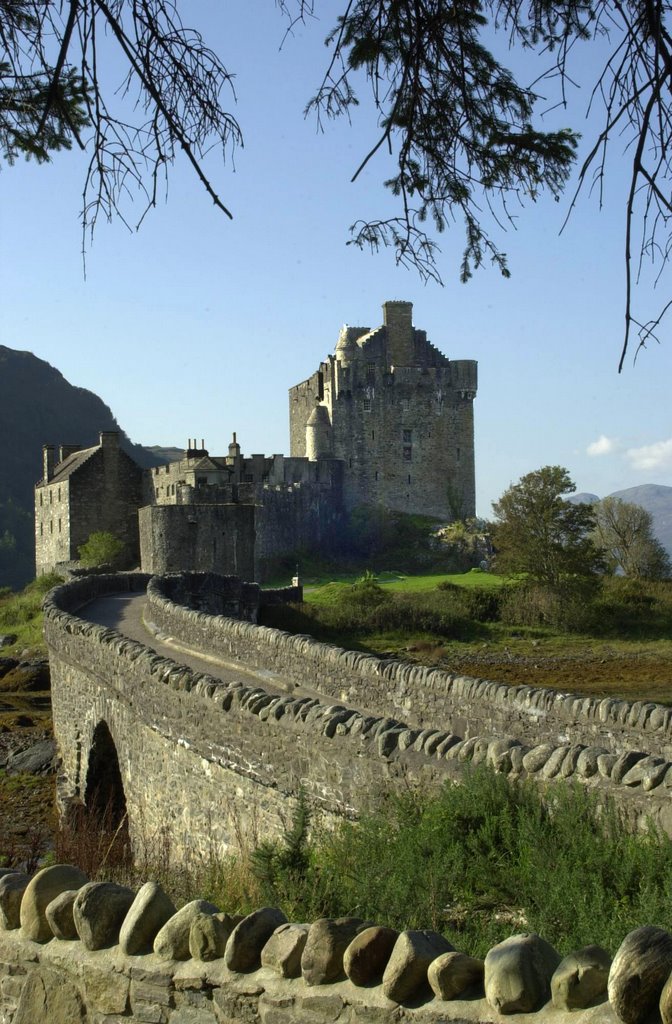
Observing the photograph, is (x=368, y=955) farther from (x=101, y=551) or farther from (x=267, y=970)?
(x=101, y=551)

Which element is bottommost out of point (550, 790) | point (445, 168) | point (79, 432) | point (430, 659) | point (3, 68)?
point (430, 659)

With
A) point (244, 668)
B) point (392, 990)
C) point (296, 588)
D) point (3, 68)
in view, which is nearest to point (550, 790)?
point (392, 990)

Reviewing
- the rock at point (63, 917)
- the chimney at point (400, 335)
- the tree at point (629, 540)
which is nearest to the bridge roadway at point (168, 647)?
the rock at point (63, 917)

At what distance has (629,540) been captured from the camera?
2287 inches

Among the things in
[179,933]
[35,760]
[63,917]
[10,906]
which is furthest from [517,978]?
[35,760]

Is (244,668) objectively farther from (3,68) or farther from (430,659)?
(430,659)

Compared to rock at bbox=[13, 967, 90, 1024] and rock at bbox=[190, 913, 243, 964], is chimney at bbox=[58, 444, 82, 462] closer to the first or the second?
rock at bbox=[13, 967, 90, 1024]

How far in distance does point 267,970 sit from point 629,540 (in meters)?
55.4

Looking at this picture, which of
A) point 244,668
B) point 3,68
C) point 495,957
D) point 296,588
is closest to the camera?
point 495,957

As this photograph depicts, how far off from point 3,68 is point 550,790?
5.64 meters

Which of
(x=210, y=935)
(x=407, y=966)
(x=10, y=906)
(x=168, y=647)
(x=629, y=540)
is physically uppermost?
(x=629, y=540)

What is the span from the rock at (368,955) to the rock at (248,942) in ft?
1.54

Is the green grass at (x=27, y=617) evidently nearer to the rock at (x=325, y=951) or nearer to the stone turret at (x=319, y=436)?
the stone turret at (x=319, y=436)

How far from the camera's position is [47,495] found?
56.2 metres
